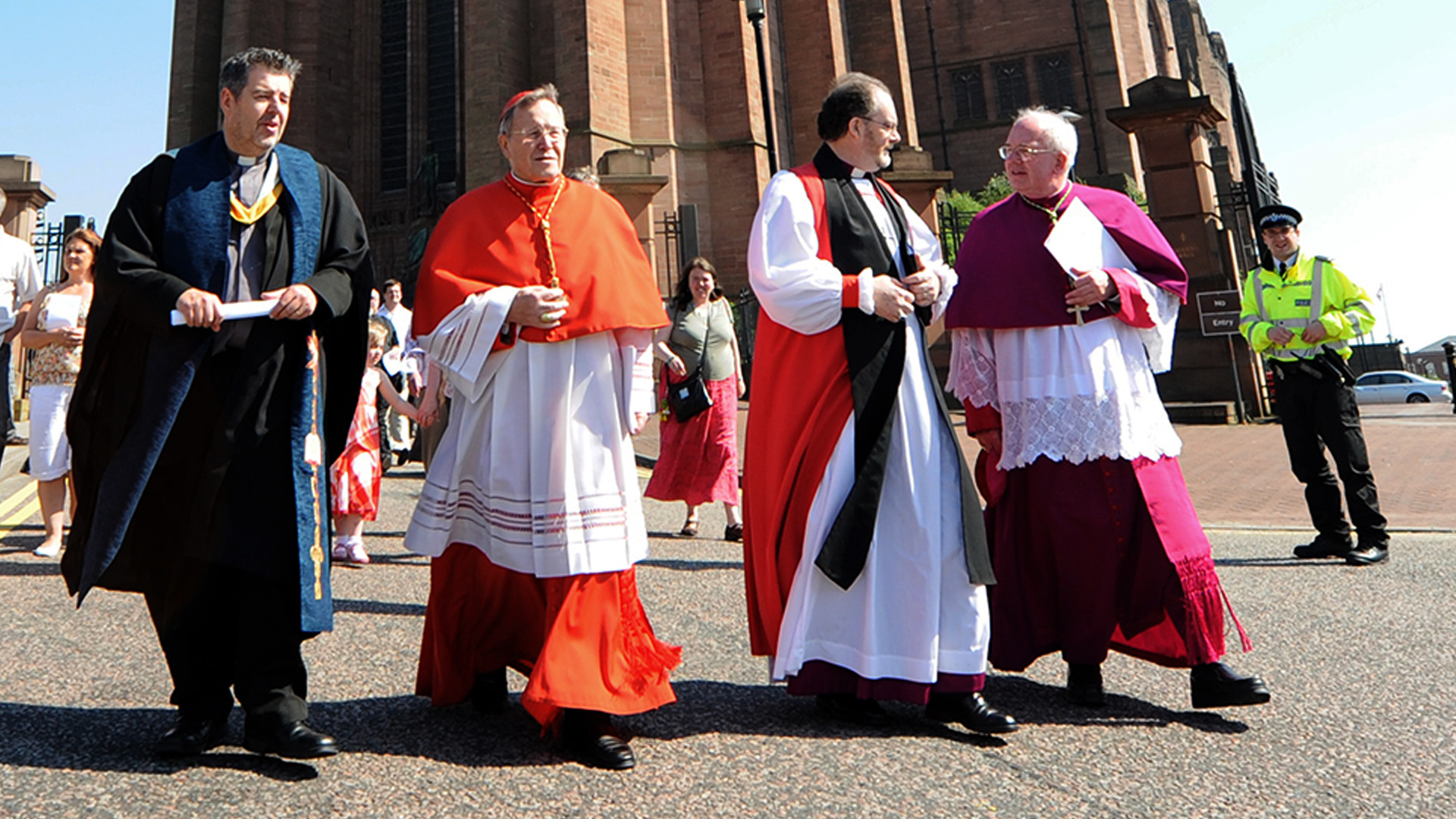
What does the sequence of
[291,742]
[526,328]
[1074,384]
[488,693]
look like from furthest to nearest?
[1074,384]
[488,693]
[526,328]
[291,742]

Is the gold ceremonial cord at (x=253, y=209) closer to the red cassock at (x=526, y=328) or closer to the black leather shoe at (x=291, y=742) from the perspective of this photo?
the red cassock at (x=526, y=328)

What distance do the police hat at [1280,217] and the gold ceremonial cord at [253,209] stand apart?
5.77 meters

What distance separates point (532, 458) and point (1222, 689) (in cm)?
222

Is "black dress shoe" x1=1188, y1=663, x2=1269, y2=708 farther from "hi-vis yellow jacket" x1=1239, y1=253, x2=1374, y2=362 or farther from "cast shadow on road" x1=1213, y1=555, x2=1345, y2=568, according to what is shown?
"hi-vis yellow jacket" x1=1239, y1=253, x2=1374, y2=362

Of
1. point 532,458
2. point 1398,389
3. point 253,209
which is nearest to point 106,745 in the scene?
point 532,458

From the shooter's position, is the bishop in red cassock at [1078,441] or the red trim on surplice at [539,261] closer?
the red trim on surplice at [539,261]

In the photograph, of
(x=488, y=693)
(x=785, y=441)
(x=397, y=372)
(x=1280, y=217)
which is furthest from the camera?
(x=397, y=372)

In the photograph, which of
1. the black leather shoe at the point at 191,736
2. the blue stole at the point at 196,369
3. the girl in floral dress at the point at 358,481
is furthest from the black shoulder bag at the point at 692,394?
the black leather shoe at the point at 191,736

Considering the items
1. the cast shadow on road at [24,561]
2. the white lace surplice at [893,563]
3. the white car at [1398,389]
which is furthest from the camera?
the white car at [1398,389]

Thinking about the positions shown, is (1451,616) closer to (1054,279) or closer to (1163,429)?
(1163,429)

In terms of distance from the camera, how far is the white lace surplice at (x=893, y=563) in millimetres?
2975

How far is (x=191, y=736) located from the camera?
2.62 metres

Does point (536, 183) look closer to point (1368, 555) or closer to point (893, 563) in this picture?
point (893, 563)

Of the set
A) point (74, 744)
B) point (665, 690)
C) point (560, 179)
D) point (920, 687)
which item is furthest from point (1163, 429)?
point (74, 744)
